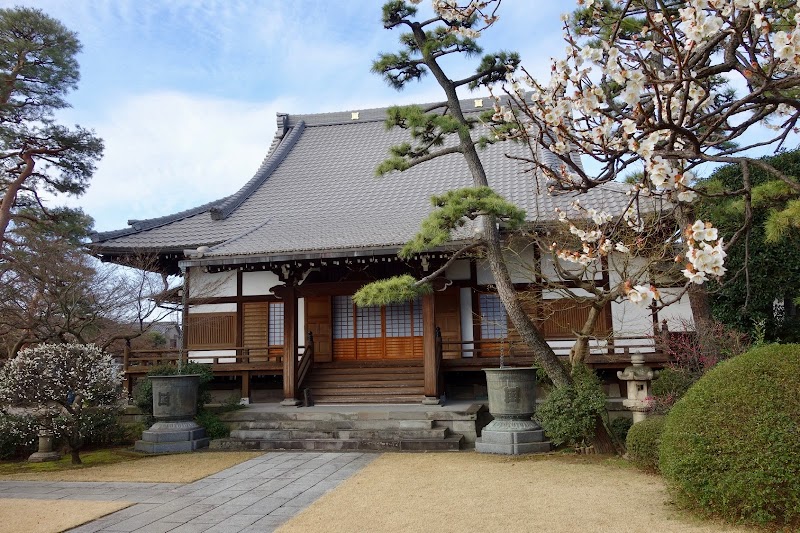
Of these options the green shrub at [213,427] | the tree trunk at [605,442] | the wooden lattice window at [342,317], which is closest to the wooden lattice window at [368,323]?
the wooden lattice window at [342,317]

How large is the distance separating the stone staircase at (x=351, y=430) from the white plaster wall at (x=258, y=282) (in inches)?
131

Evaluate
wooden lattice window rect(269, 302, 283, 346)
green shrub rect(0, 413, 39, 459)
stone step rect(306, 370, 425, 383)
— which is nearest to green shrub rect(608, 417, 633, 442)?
stone step rect(306, 370, 425, 383)

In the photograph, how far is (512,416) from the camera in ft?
29.2

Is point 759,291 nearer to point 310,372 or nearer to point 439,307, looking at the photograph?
point 439,307

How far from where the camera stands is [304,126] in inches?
779

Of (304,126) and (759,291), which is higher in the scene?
(304,126)

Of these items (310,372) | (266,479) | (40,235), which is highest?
(40,235)

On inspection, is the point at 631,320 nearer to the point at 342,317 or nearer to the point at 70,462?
the point at 342,317

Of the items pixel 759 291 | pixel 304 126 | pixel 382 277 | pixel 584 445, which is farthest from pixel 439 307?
pixel 304 126

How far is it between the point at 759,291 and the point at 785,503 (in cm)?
618

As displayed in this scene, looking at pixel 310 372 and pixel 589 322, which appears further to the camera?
pixel 310 372

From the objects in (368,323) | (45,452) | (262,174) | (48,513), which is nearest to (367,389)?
(368,323)

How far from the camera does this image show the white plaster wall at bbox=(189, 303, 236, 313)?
13.4 metres

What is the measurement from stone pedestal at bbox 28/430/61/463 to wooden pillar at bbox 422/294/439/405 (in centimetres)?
611
